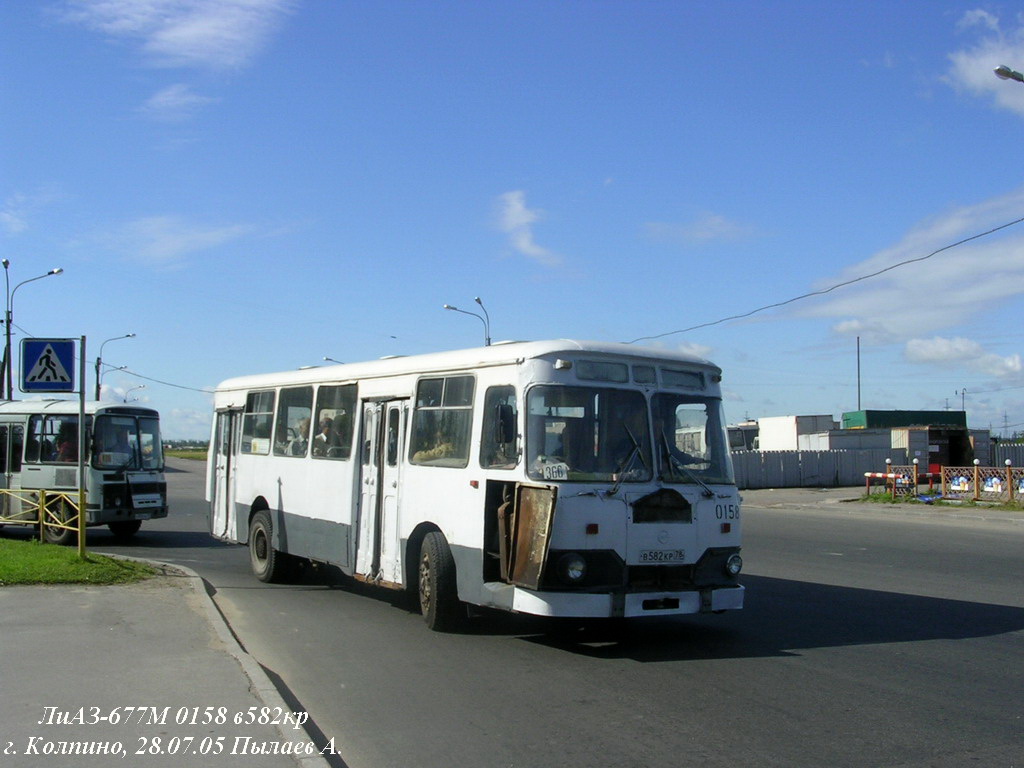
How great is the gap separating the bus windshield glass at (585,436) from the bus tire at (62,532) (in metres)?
14.0

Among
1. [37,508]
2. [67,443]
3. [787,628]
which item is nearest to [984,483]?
[787,628]

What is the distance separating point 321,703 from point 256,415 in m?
8.48

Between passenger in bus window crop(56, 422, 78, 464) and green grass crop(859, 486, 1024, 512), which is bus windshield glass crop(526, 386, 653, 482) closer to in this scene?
passenger in bus window crop(56, 422, 78, 464)

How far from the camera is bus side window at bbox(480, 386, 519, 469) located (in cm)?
930

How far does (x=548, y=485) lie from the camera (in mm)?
8961

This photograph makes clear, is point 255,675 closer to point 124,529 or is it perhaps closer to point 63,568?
point 63,568

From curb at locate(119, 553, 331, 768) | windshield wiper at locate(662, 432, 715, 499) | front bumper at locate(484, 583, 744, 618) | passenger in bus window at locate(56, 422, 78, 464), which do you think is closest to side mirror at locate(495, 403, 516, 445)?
front bumper at locate(484, 583, 744, 618)

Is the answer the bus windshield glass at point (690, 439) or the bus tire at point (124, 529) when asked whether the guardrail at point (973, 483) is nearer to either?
the bus windshield glass at point (690, 439)

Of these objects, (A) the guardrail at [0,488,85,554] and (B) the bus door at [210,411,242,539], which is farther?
(A) the guardrail at [0,488,85,554]

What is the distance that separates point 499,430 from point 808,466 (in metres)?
40.4

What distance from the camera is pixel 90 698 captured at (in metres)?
7.06

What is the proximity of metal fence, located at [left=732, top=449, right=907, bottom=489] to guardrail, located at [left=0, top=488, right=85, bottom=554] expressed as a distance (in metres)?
31.5

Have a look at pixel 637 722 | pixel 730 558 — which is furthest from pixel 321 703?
pixel 730 558

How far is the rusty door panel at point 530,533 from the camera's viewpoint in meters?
8.86
